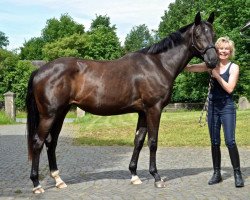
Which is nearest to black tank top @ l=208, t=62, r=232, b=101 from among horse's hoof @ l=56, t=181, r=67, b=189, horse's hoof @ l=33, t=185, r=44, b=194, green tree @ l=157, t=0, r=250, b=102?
horse's hoof @ l=56, t=181, r=67, b=189

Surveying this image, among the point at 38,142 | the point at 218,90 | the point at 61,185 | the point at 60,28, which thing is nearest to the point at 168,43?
the point at 218,90

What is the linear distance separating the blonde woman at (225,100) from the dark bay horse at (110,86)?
11.3 inches

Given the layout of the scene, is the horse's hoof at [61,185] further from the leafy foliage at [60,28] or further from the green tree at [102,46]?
the leafy foliage at [60,28]

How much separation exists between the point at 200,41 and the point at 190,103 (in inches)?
1510

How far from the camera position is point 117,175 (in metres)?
7.96

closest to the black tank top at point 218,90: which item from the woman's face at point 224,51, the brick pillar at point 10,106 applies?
the woman's face at point 224,51

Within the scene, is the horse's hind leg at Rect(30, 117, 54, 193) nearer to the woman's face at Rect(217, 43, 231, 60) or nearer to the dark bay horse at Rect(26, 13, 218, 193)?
the dark bay horse at Rect(26, 13, 218, 193)

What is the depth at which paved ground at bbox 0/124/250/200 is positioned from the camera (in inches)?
250

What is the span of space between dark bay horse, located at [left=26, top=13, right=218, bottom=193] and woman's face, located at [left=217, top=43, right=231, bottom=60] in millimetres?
219

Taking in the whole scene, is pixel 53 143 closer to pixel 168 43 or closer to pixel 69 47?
pixel 168 43

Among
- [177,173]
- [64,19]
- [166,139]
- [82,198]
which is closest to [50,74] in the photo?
[82,198]

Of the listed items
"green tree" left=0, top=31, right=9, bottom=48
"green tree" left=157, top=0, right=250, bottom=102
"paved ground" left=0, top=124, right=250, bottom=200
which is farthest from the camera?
"green tree" left=0, top=31, right=9, bottom=48

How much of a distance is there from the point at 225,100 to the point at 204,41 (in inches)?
39.3

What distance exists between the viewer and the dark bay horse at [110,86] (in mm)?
6593
